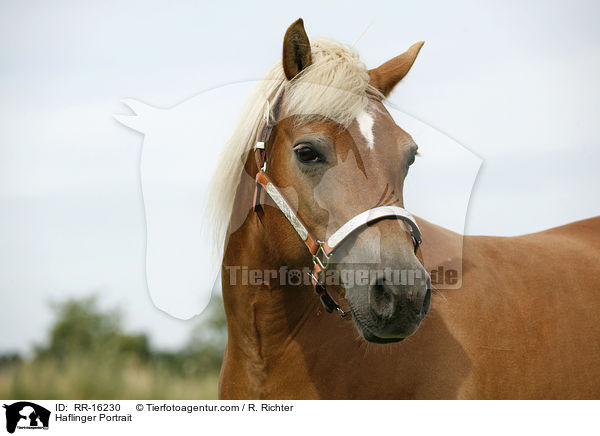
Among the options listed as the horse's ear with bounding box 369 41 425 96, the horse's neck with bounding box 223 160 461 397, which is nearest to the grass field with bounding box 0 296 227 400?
the horse's neck with bounding box 223 160 461 397

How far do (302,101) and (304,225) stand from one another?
1.95ft

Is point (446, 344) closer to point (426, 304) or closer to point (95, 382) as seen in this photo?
point (426, 304)

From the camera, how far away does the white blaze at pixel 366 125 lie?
2.38m

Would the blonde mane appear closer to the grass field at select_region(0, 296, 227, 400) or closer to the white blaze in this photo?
the white blaze

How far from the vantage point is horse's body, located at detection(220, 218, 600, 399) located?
8.73 feet

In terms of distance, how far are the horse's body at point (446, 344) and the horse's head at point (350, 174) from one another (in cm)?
39

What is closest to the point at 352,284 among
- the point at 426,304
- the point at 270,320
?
the point at 426,304

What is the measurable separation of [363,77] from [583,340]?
6.81ft
